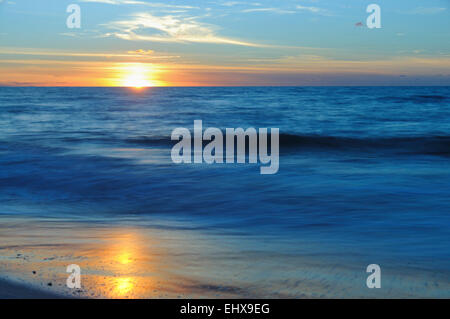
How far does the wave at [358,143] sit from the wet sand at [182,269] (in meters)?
11.9

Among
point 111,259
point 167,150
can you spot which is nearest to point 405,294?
point 111,259

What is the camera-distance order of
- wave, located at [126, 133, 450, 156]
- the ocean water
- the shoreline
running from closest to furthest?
the shoreline, the ocean water, wave, located at [126, 133, 450, 156]

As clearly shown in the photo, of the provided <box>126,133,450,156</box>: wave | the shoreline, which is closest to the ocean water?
<box>126,133,450,156</box>: wave

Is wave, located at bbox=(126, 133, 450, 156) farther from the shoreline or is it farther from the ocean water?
the shoreline

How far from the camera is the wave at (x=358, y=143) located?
56.0ft

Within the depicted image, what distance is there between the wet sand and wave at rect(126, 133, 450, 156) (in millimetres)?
11894

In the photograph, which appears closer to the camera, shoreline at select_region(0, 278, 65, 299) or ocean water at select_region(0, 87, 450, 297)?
shoreline at select_region(0, 278, 65, 299)

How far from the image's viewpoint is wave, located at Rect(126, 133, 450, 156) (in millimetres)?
17062

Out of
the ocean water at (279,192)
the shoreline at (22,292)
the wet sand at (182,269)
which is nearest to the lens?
the shoreline at (22,292)

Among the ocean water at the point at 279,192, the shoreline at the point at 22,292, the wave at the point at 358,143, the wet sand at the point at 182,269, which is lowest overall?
the wave at the point at 358,143

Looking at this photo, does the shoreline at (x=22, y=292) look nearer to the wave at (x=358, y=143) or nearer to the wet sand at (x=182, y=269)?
the wet sand at (x=182, y=269)

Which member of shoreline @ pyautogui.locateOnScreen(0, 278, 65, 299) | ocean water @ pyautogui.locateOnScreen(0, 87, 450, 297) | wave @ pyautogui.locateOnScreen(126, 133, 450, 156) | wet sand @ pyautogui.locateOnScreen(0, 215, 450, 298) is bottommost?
wave @ pyautogui.locateOnScreen(126, 133, 450, 156)

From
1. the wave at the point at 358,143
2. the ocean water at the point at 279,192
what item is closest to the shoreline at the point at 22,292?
the ocean water at the point at 279,192

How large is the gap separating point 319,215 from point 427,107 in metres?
30.6
